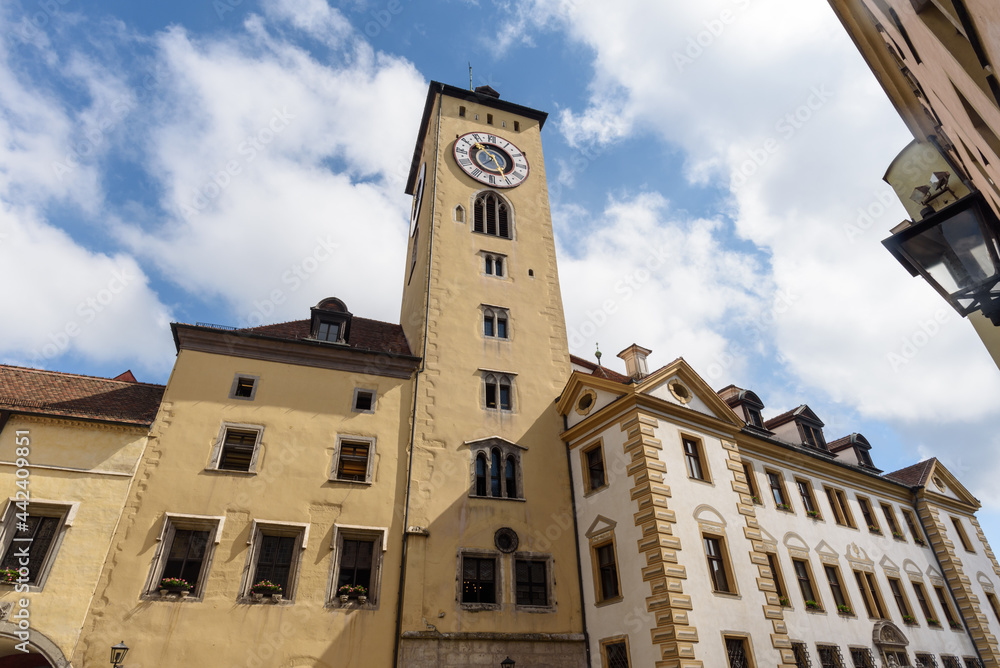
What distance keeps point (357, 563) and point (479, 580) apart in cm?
428

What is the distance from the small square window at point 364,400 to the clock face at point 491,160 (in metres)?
14.6

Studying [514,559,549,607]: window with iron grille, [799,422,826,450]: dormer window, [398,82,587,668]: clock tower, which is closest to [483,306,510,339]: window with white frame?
[398,82,587,668]: clock tower

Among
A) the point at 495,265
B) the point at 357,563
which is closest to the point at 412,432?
the point at 357,563

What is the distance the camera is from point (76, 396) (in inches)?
830

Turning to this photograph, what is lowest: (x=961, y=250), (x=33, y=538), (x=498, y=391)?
(x=961, y=250)

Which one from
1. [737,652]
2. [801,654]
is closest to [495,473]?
[737,652]

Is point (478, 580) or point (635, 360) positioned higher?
point (635, 360)

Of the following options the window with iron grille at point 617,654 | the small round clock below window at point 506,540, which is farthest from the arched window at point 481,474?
the window with iron grille at point 617,654

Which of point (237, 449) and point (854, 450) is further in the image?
point (854, 450)

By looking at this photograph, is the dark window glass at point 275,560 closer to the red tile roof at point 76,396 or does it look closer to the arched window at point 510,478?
the red tile roof at point 76,396

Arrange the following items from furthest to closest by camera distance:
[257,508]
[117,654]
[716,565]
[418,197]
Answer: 1. [418,197]
2. [716,565]
3. [257,508]
4. [117,654]

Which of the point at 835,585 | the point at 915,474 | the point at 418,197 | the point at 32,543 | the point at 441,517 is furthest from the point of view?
the point at 418,197

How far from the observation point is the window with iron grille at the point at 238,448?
21.1m

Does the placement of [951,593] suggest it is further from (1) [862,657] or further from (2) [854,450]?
(1) [862,657]
